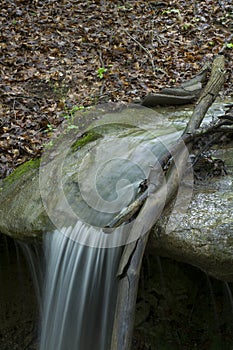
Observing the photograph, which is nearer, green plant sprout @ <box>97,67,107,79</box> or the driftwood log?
the driftwood log

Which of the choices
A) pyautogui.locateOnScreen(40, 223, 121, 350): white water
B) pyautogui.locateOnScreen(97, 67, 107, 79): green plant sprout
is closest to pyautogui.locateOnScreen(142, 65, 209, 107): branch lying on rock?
pyautogui.locateOnScreen(97, 67, 107, 79): green plant sprout

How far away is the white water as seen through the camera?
4.42 metres

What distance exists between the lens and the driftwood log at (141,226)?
331cm

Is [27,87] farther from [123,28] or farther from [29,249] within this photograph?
[29,249]

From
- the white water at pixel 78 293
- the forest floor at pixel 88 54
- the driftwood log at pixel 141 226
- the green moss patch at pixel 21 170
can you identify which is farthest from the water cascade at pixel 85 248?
the forest floor at pixel 88 54

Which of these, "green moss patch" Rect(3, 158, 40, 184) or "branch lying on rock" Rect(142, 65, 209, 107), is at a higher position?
"branch lying on rock" Rect(142, 65, 209, 107)

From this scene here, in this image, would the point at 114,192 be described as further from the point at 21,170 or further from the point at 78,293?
the point at 21,170

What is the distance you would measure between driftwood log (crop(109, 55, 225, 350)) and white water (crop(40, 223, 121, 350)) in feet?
1.95

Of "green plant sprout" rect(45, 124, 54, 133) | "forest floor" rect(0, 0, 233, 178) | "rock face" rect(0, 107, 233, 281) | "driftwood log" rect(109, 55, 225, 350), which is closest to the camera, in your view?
"driftwood log" rect(109, 55, 225, 350)

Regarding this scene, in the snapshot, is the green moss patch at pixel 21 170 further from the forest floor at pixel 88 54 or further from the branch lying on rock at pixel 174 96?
the branch lying on rock at pixel 174 96

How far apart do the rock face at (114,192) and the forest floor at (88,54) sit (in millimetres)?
739

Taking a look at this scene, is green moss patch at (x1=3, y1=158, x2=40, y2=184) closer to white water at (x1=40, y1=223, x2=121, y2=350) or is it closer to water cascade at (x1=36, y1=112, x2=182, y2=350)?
water cascade at (x1=36, y1=112, x2=182, y2=350)

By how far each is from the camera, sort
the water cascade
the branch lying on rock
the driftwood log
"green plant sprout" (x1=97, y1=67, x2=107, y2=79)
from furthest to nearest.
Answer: "green plant sprout" (x1=97, y1=67, x2=107, y2=79) < the branch lying on rock < the water cascade < the driftwood log

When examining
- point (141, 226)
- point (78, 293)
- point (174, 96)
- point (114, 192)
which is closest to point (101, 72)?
point (174, 96)
